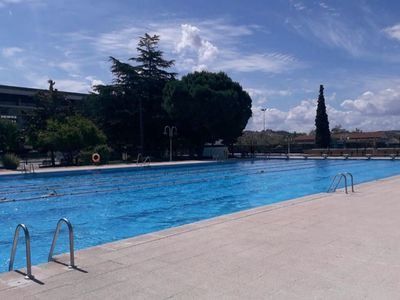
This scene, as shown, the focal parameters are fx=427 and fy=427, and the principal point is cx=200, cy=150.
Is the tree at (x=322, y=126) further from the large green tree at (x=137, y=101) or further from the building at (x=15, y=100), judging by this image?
the building at (x=15, y=100)

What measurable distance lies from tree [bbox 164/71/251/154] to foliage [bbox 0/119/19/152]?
1295 centimetres

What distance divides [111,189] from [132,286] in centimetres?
1308

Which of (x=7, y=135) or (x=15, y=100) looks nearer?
(x=7, y=135)

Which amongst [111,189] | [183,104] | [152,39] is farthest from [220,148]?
[111,189]

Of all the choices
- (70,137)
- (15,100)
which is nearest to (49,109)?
(70,137)

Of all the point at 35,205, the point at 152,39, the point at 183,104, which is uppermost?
the point at 152,39

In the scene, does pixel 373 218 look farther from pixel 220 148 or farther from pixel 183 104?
pixel 220 148

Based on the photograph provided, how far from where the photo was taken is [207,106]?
37.9 metres

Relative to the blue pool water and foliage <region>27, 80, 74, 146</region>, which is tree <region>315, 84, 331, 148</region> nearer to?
the blue pool water

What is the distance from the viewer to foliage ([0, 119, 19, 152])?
99.6ft

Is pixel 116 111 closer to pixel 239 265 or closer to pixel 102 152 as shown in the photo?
pixel 102 152

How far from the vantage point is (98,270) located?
4766 millimetres

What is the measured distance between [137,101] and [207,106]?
688cm

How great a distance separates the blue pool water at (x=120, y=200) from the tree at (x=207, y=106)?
48.0 feet
